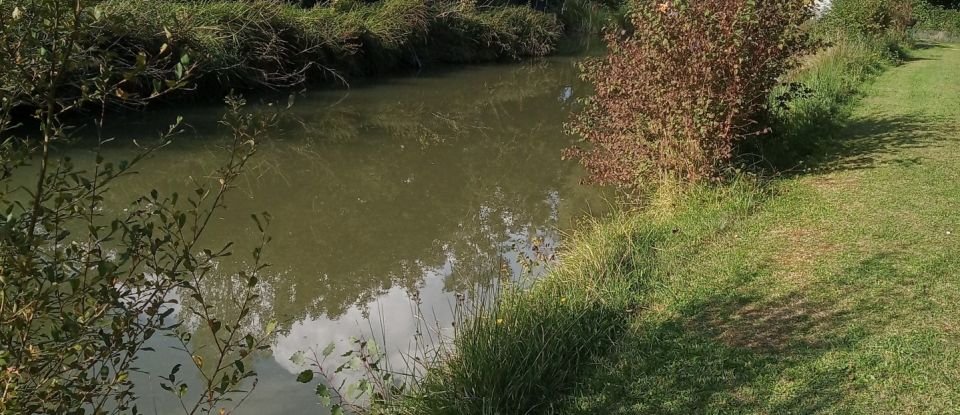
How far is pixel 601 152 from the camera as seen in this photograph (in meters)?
8.62

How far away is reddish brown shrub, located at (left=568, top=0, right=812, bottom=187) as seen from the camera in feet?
23.3

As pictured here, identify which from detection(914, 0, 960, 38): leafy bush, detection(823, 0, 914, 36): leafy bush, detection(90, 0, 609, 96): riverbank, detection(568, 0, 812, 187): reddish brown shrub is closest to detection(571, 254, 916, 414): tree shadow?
detection(568, 0, 812, 187): reddish brown shrub

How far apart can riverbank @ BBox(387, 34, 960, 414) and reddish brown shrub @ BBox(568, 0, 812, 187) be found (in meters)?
0.47

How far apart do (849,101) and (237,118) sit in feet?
41.2

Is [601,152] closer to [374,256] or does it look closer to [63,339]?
[374,256]

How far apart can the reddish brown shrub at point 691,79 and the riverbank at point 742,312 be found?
472 mm

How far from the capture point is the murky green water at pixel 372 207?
5844mm

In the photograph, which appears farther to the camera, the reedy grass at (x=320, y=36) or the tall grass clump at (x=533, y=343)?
the reedy grass at (x=320, y=36)

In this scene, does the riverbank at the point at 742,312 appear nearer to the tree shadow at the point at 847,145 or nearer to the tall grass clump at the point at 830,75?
the tree shadow at the point at 847,145

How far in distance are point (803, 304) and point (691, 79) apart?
2987 millimetres

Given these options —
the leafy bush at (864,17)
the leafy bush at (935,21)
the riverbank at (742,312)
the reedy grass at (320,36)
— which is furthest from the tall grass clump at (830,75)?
the reedy grass at (320,36)

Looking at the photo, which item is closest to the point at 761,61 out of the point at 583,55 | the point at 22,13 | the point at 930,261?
the point at 930,261

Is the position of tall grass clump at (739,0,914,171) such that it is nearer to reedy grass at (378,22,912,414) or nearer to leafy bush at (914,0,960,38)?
reedy grass at (378,22,912,414)

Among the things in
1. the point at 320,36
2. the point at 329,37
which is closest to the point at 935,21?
the point at 329,37
